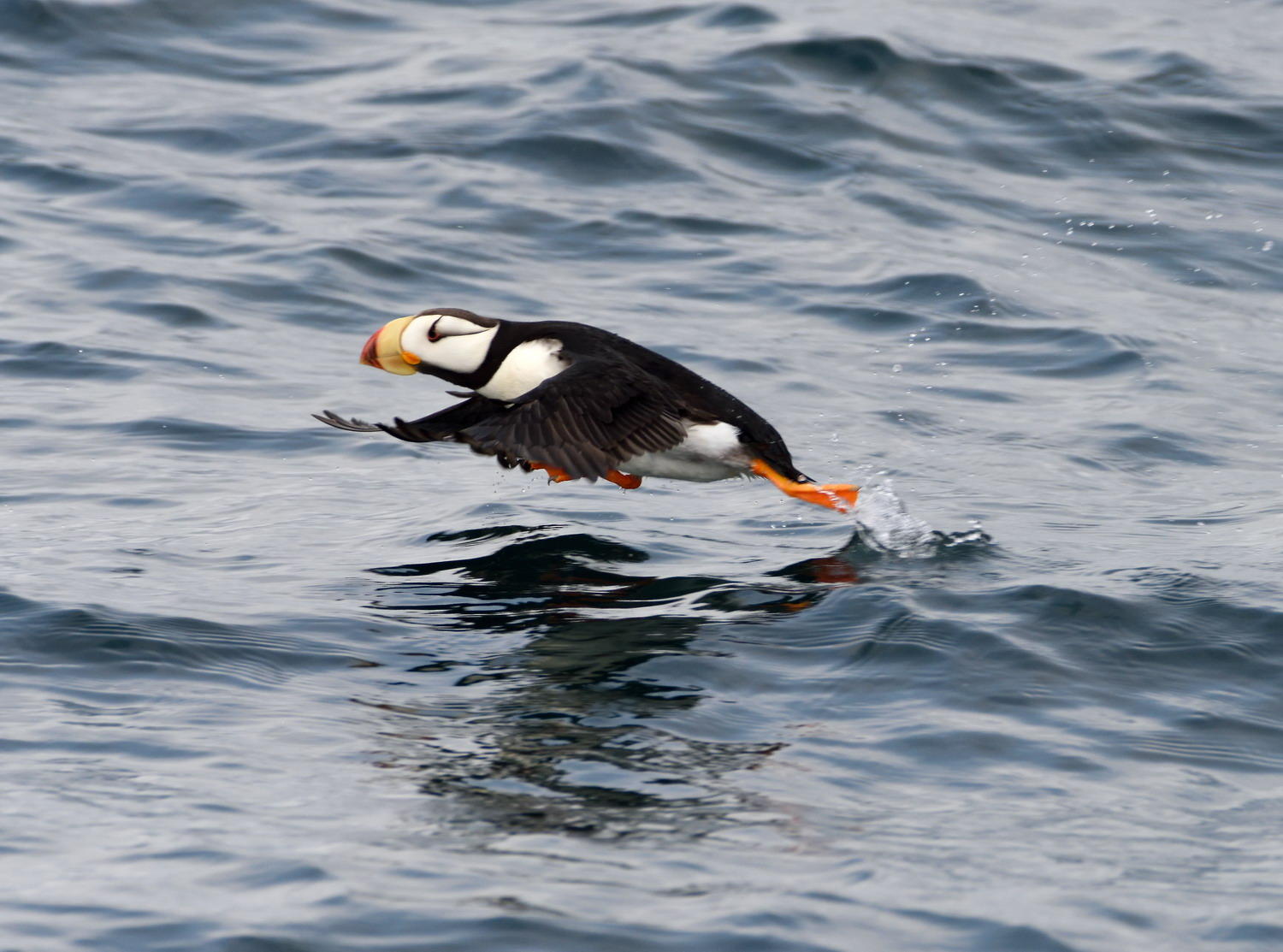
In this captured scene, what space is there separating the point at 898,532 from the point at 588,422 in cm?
135

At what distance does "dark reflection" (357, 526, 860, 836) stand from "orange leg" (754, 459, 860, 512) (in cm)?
18

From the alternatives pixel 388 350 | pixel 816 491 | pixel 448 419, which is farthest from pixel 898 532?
pixel 388 350

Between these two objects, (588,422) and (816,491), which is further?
(816,491)

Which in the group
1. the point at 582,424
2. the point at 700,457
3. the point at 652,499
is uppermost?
the point at 582,424

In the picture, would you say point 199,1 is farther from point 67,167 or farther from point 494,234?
point 494,234

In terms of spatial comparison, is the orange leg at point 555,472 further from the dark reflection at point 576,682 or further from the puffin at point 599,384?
the dark reflection at point 576,682

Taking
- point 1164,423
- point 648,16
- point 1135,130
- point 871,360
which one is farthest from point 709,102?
point 1164,423

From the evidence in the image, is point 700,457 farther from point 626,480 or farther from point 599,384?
point 599,384

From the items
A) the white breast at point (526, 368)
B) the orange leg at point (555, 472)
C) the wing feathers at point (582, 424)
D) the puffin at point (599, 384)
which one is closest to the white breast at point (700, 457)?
the puffin at point (599, 384)

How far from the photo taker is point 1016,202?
11.6 metres

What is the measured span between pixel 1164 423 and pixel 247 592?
4719mm

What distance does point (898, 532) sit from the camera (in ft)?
20.5

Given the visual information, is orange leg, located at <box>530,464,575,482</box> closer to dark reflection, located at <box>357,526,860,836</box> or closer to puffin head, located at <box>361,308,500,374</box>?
dark reflection, located at <box>357,526,860,836</box>

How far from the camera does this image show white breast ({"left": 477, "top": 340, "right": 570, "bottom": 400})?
613cm
